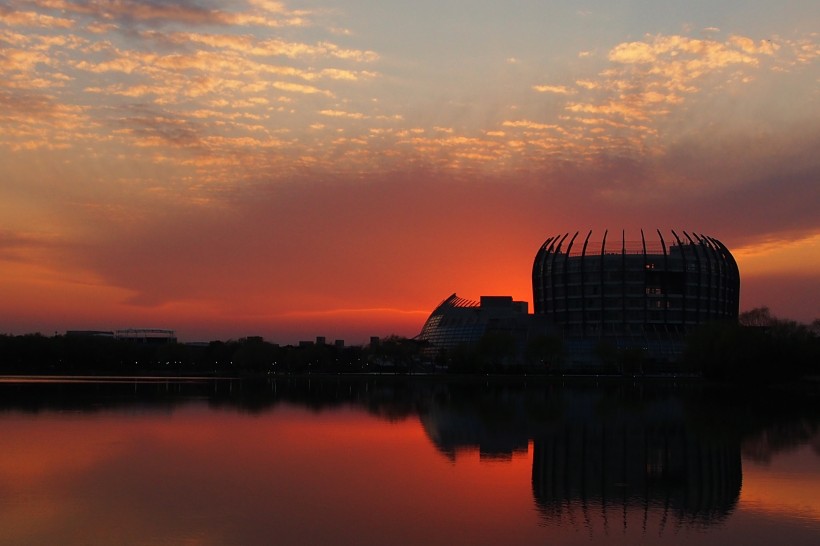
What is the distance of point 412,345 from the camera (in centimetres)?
15762

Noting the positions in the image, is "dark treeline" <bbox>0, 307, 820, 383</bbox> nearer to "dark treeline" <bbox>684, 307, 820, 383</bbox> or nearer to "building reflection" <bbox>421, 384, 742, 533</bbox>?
"dark treeline" <bbox>684, 307, 820, 383</bbox>

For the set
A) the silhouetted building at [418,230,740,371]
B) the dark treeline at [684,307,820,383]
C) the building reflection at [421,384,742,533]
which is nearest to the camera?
the building reflection at [421,384,742,533]

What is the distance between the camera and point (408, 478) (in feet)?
95.1

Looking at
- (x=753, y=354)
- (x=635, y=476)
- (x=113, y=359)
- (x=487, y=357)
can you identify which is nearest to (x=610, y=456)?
(x=635, y=476)

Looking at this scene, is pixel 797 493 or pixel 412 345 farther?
pixel 412 345

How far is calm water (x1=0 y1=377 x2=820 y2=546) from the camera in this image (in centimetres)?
2109

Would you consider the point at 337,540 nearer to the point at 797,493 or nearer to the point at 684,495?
the point at 684,495

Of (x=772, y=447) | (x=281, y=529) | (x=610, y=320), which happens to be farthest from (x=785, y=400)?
(x=610, y=320)

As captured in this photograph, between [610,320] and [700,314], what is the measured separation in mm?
15417

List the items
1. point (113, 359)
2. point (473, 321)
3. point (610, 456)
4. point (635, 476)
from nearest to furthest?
point (635, 476), point (610, 456), point (473, 321), point (113, 359)

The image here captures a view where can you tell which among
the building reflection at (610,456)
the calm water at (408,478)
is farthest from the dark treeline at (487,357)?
the calm water at (408,478)

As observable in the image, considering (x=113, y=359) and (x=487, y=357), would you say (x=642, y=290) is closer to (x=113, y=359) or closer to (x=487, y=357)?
(x=487, y=357)

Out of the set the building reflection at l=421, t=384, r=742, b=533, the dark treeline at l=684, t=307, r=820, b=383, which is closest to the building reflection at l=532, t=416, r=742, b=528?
the building reflection at l=421, t=384, r=742, b=533

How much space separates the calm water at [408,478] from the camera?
21.1 meters
